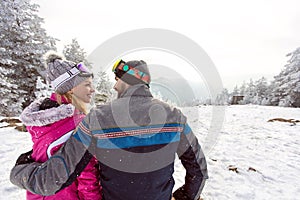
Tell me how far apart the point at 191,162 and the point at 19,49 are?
14.6 meters

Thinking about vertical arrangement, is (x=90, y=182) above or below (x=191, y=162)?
below

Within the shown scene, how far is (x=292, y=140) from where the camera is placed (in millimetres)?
7887

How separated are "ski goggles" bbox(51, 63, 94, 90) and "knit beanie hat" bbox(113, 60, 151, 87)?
22.5 inches

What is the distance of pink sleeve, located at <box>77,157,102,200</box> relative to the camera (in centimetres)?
167

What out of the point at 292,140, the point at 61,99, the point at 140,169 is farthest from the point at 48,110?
the point at 292,140

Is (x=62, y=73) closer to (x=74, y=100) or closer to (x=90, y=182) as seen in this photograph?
(x=74, y=100)

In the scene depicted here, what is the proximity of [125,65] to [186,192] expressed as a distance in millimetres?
1472

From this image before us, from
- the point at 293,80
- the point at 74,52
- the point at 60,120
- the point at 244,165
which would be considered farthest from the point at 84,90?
the point at 293,80

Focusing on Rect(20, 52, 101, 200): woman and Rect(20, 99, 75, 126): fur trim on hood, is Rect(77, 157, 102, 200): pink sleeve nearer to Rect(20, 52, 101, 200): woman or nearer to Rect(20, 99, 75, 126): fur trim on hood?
Rect(20, 52, 101, 200): woman

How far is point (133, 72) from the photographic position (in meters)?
1.63

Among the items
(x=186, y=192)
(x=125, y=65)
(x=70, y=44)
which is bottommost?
(x=186, y=192)

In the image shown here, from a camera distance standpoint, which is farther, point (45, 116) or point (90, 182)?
point (90, 182)

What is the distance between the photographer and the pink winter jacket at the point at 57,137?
154cm

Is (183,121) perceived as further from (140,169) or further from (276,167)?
(276,167)
